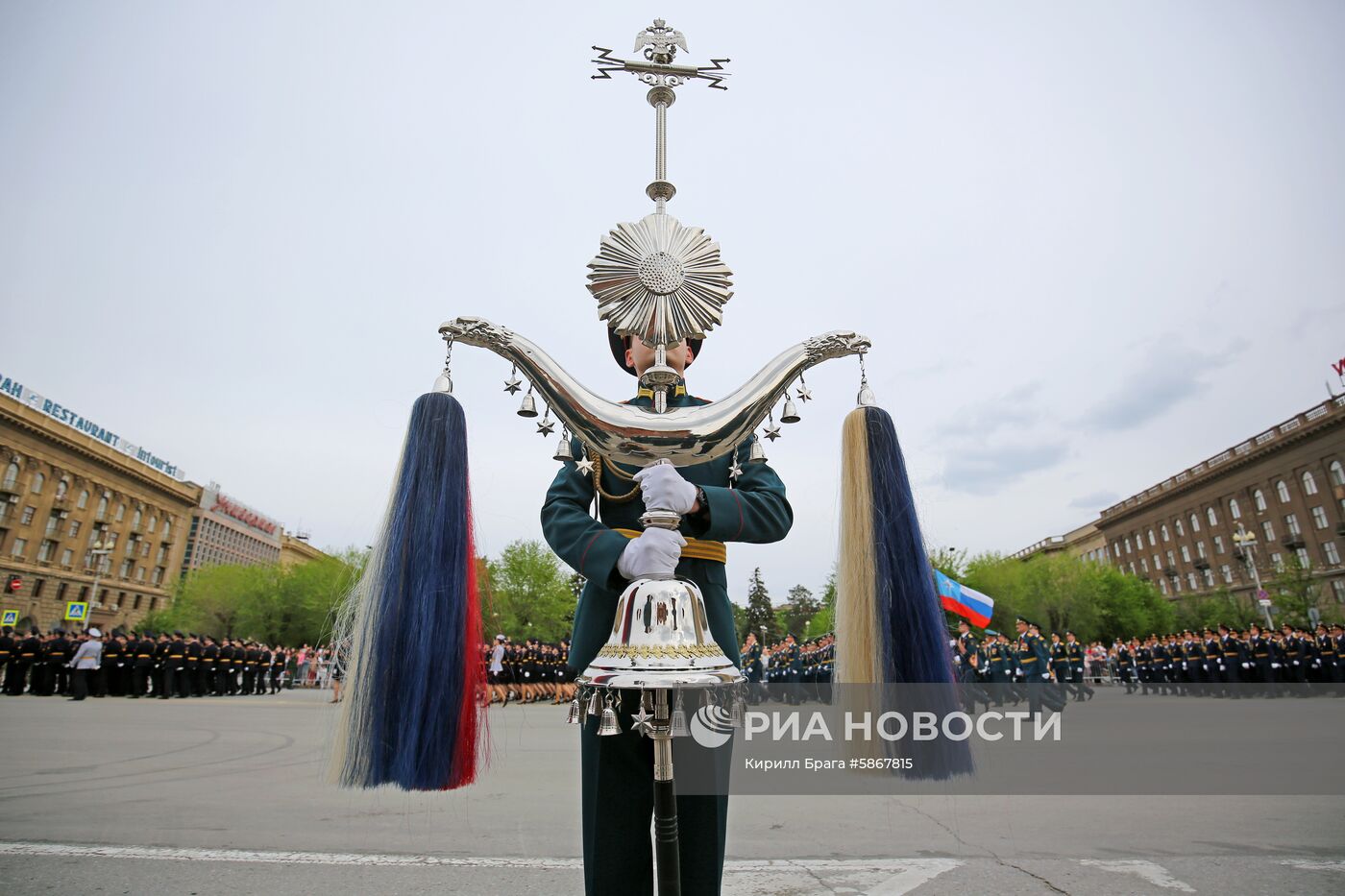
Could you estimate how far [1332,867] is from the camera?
10.6ft

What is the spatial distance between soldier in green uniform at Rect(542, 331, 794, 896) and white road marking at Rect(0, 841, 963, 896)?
1498 mm

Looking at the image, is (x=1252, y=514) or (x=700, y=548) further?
(x=1252, y=514)

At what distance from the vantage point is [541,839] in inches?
152

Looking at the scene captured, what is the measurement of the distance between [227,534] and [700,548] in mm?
103984

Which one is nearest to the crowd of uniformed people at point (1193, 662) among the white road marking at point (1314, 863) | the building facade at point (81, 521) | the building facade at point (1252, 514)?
the white road marking at point (1314, 863)

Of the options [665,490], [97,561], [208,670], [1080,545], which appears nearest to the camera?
[665,490]

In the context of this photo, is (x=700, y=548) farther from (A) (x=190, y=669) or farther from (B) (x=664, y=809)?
(A) (x=190, y=669)

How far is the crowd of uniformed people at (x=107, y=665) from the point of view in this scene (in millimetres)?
18188

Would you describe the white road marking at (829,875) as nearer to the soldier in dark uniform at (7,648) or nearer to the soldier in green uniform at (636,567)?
the soldier in green uniform at (636,567)

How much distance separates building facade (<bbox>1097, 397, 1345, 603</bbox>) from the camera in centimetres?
4719

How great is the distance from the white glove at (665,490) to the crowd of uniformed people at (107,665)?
21.5 m

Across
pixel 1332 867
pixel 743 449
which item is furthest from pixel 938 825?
pixel 743 449

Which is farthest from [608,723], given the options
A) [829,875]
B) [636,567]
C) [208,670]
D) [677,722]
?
[208,670]

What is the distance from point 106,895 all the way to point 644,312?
10.8 ft
